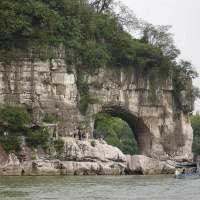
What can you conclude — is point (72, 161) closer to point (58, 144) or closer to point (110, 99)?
point (58, 144)

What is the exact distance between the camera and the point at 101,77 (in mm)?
41406

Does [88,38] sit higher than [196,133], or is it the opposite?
[88,38]

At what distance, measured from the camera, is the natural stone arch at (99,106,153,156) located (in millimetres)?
43222

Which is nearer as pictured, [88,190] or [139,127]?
[88,190]

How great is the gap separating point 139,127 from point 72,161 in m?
13.2

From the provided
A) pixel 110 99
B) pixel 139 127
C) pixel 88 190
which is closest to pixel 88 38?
pixel 110 99

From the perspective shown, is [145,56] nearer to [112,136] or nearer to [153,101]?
[153,101]

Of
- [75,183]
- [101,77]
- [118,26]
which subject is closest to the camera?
[75,183]

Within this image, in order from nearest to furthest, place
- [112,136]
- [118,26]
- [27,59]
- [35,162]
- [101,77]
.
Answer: [35,162] → [27,59] → [101,77] → [118,26] → [112,136]

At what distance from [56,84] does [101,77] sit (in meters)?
4.96

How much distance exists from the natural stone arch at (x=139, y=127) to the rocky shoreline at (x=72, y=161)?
6.53 meters

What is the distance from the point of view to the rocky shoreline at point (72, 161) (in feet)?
103

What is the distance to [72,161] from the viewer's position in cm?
3328

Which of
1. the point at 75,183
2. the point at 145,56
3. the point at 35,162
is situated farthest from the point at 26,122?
the point at 145,56
